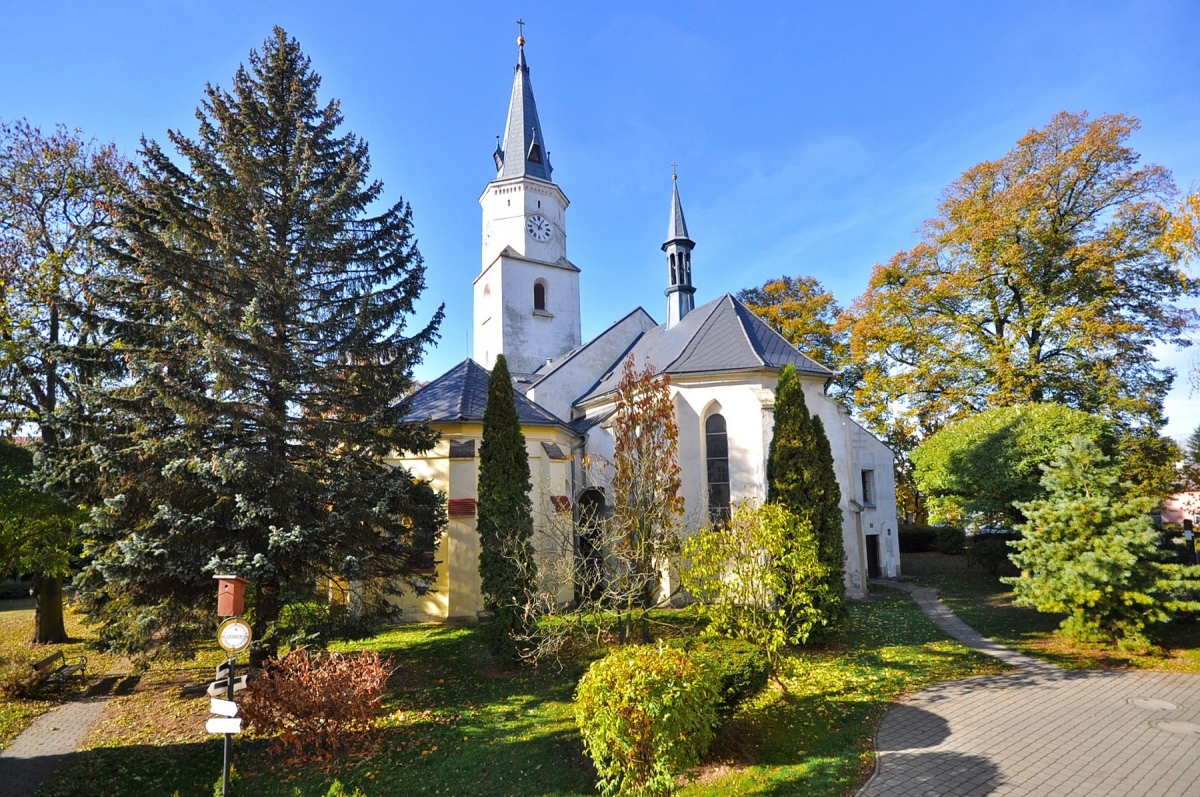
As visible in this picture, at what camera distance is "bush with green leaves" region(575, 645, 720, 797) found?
6.36m

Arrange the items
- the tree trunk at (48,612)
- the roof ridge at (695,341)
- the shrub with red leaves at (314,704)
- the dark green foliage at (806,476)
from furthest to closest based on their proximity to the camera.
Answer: the roof ridge at (695,341) < the tree trunk at (48,612) < the dark green foliage at (806,476) < the shrub with red leaves at (314,704)

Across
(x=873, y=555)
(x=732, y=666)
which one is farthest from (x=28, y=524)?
(x=873, y=555)

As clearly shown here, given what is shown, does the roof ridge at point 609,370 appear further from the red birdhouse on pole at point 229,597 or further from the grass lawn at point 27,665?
the red birdhouse on pole at point 229,597

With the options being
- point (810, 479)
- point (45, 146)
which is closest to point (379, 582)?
point (810, 479)

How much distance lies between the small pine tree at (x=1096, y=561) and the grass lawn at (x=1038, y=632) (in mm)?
397

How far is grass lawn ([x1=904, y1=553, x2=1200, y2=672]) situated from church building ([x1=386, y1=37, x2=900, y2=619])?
10.4 ft

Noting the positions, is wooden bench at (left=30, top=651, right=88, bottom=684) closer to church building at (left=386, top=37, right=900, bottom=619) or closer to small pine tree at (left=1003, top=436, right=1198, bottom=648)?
church building at (left=386, top=37, right=900, bottom=619)

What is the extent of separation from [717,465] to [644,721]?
13102 millimetres

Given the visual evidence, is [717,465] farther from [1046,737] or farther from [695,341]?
[1046,737]

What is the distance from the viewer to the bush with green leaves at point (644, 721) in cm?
636

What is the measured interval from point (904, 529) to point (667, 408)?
78.3 ft

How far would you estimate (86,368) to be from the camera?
13.0 m

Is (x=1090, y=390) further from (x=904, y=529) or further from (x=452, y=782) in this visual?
(x=452, y=782)

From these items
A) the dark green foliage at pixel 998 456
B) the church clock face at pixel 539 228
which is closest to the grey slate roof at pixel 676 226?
the church clock face at pixel 539 228
